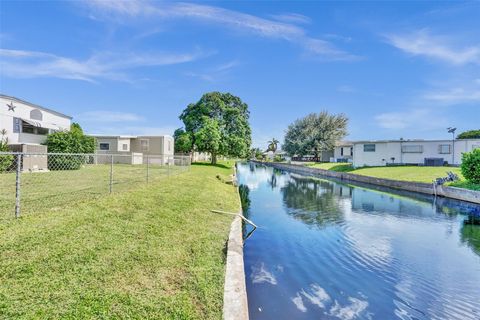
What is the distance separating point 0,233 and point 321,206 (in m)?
14.3

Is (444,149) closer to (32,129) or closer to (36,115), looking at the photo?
(36,115)

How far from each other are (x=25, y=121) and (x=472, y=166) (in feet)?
105

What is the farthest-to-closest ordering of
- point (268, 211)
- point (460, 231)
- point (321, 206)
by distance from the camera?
point (321, 206)
point (268, 211)
point (460, 231)

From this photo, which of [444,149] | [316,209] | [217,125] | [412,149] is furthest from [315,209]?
[444,149]

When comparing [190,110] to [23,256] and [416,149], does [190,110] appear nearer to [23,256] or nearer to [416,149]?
[416,149]

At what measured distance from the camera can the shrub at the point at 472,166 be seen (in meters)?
17.0

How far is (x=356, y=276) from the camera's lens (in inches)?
246

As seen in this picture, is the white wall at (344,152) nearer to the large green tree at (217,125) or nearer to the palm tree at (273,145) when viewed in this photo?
the large green tree at (217,125)

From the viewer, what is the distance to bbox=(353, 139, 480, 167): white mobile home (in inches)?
1270

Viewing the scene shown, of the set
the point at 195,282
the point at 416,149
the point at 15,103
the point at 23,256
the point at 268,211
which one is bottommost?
the point at 268,211

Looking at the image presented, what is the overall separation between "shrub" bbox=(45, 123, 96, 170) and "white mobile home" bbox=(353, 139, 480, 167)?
34.4 metres

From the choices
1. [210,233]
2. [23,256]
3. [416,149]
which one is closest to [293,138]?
[416,149]

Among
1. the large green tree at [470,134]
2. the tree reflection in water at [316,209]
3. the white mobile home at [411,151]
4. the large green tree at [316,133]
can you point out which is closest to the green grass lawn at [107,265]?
the tree reflection in water at [316,209]

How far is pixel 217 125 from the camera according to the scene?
115 ft
